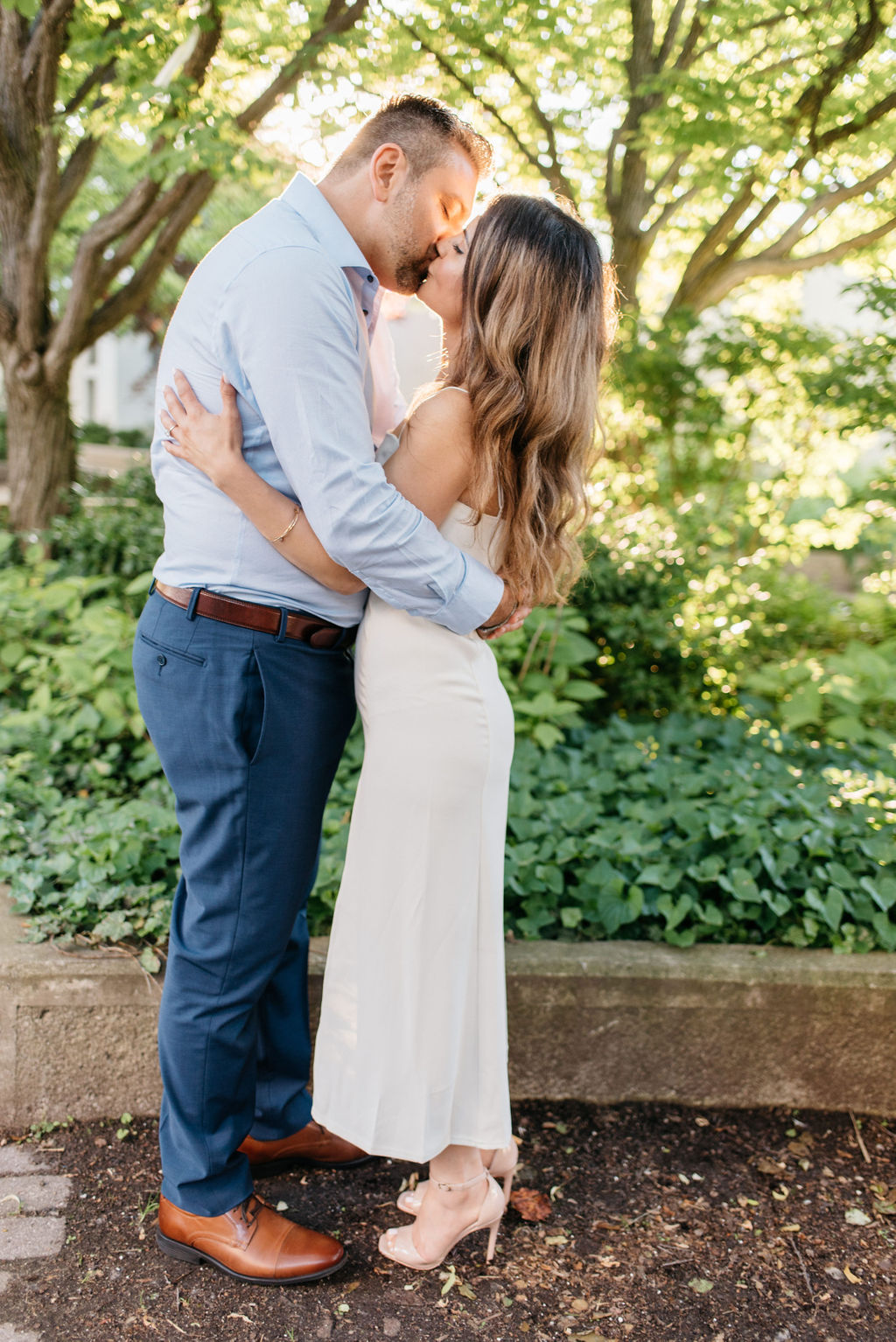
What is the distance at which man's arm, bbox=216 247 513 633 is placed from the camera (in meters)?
1.76

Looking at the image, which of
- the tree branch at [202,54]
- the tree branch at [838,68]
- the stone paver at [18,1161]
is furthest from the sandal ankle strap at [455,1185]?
the tree branch at [838,68]

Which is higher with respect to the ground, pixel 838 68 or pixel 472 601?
pixel 838 68

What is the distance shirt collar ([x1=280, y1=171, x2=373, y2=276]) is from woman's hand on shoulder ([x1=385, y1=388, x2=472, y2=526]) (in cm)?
30

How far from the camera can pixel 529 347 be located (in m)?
1.92

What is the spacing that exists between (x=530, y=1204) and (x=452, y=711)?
4.33 ft

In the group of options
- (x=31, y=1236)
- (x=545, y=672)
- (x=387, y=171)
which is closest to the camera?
(x=387, y=171)

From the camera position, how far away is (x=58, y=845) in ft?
10.0

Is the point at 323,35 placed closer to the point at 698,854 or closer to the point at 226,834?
the point at 698,854

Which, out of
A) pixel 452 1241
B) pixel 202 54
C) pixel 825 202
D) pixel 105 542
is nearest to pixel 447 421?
pixel 452 1241

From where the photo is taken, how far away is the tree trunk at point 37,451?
21.1 feet

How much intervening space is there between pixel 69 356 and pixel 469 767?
5332 mm

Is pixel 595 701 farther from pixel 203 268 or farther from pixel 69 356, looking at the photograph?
pixel 69 356

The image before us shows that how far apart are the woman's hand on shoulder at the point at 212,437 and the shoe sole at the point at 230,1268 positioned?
1626mm

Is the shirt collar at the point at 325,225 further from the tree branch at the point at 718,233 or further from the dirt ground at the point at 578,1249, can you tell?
the tree branch at the point at 718,233
